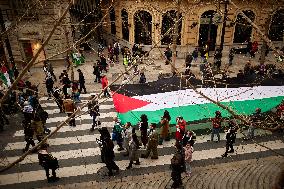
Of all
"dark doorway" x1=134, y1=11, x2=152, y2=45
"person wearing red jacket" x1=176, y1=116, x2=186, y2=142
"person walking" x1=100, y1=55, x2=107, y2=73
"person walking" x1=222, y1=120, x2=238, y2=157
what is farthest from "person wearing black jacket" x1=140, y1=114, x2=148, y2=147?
"dark doorway" x1=134, y1=11, x2=152, y2=45

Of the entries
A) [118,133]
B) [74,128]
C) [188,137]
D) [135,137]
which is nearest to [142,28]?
[74,128]

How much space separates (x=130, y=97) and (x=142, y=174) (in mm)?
4156

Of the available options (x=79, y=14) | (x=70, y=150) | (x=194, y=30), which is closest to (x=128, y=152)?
(x=70, y=150)

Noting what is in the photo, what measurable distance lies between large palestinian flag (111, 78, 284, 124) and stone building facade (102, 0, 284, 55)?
344 inches

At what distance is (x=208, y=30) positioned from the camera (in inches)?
908

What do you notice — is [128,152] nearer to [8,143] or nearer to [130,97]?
[130,97]

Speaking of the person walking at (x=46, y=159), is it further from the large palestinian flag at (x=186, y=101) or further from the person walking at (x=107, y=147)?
the large palestinian flag at (x=186, y=101)

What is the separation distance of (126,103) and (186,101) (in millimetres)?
2707

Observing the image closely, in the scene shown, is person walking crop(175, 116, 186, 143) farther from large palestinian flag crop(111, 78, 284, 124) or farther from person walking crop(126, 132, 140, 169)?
person walking crop(126, 132, 140, 169)

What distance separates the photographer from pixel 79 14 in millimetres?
24766

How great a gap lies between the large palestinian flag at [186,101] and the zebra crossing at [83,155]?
123 centimetres

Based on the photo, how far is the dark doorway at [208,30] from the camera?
22.6 meters

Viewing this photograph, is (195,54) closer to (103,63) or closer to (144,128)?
(103,63)

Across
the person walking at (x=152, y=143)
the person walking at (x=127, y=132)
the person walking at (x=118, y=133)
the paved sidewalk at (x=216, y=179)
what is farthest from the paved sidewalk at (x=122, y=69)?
the paved sidewalk at (x=216, y=179)
